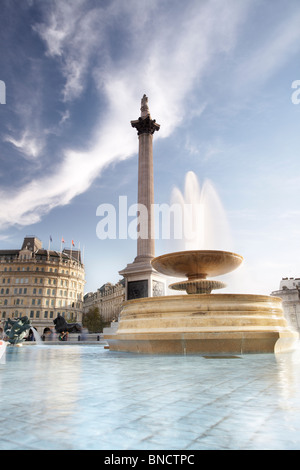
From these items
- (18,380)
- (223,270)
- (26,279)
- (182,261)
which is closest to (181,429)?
(18,380)

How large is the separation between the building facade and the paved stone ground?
267 ft

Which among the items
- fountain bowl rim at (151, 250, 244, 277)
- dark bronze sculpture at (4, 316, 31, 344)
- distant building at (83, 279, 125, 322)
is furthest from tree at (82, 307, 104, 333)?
fountain bowl rim at (151, 250, 244, 277)

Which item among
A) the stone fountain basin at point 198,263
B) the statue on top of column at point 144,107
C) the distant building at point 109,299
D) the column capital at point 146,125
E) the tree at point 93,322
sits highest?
the statue on top of column at point 144,107

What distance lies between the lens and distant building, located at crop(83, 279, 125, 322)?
90144 millimetres

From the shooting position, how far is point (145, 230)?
1103 inches

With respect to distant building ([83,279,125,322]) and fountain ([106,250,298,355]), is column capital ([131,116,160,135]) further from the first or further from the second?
distant building ([83,279,125,322])

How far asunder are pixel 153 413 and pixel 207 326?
21.3 ft

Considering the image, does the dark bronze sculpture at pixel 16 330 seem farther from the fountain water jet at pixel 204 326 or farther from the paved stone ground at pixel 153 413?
the paved stone ground at pixel 153 413

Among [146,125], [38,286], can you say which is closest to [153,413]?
[146,125]

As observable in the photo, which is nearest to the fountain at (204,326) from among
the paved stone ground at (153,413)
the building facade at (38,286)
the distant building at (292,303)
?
the paved stone ground at (153,413)

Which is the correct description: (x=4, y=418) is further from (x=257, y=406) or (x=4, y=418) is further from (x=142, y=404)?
(x=257, y=406)

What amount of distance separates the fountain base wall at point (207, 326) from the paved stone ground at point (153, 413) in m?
3.90

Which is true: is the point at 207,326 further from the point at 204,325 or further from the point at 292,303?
the point at 292,303

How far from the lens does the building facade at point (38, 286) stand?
266ft
